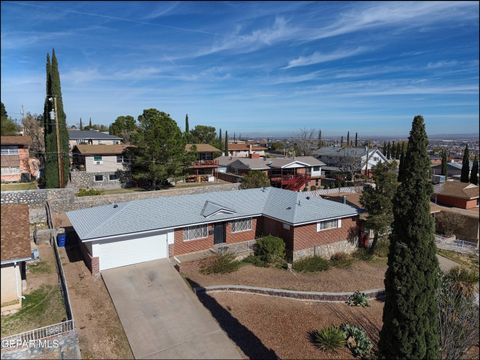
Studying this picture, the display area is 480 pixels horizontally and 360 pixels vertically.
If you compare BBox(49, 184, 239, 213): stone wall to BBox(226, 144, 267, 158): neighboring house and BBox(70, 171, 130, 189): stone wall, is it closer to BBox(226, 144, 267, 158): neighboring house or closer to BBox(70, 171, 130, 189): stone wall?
BBox(70, 171, 130, 189): stone wall

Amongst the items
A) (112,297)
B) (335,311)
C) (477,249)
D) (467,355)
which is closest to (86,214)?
(112,297)

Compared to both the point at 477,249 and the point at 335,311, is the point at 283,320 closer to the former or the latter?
the point at 335,311

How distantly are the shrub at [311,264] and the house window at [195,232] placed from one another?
6235mm

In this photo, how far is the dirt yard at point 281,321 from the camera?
12891 mm

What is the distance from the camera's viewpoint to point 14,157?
178 inches

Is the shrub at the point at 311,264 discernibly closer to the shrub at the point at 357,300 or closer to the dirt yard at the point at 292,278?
the dirt yard at the point at 292,278

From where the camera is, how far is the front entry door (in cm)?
2267

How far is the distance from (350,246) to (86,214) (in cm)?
1878

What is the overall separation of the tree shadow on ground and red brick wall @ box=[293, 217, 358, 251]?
27.0ft

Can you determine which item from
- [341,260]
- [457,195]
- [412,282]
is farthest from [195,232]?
[457,195]

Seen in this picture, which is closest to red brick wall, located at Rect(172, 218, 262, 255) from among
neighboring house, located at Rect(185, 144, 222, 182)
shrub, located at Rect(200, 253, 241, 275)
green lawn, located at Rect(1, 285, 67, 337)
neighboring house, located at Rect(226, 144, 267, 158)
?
shrub, located at Rect(200, 253, 241, 275)

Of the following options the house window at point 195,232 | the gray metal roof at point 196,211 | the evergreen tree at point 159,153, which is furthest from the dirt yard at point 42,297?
the evergreen tree at point 159,153

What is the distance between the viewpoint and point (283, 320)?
14930 millimetres

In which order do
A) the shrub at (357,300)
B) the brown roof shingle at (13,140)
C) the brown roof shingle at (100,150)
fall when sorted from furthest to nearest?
the brown roof shingle at (100,150) → the shrub at (357,300) → the brown roof shingle at (13,140)
